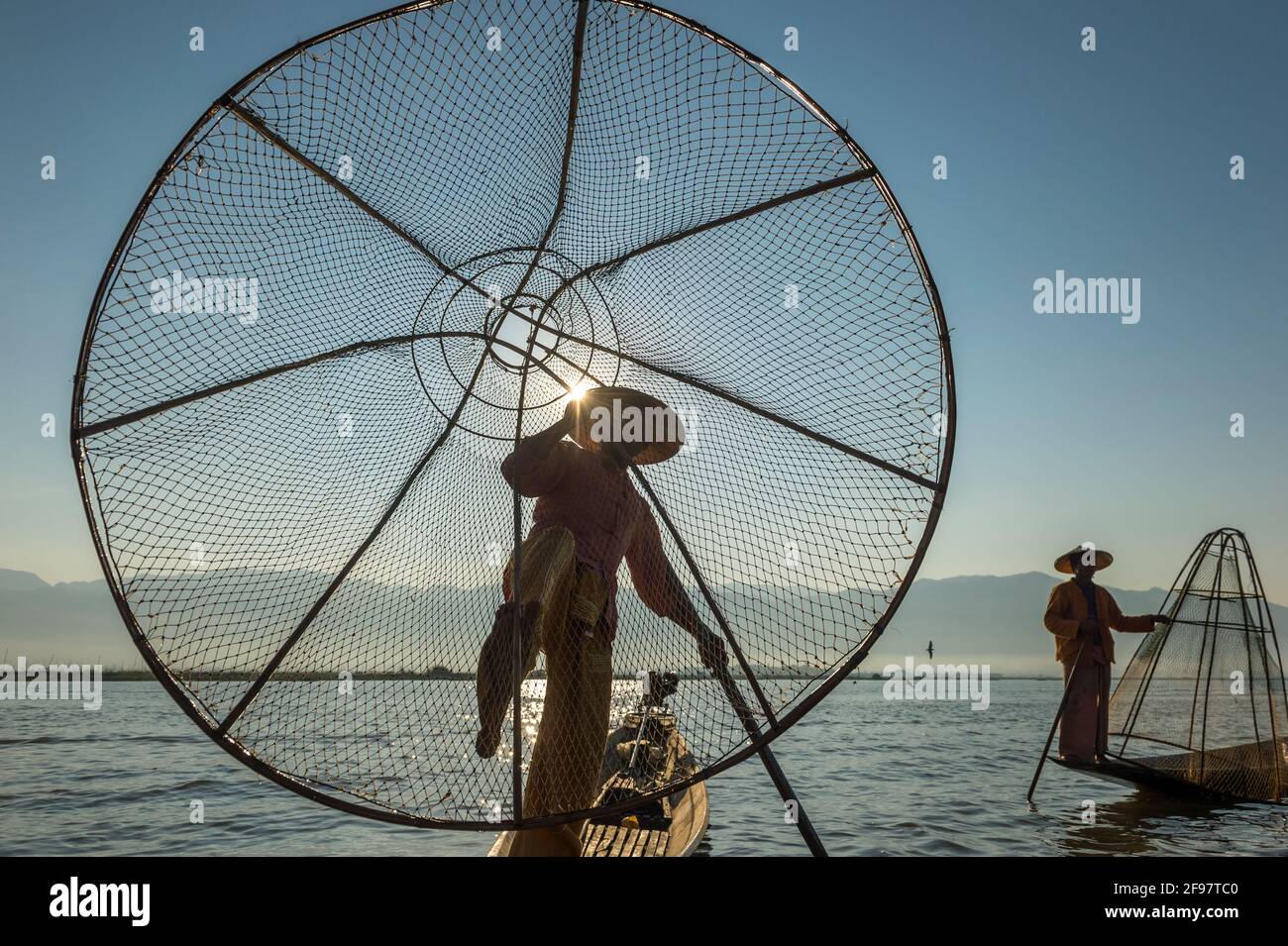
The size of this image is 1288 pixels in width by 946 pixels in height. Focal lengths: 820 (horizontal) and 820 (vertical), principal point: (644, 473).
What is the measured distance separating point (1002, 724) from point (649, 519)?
2523 centimetres

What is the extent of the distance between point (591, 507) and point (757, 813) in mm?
6345

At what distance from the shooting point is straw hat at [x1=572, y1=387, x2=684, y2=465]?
332 cm

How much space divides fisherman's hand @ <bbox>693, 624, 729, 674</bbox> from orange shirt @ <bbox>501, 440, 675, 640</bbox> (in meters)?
0.19

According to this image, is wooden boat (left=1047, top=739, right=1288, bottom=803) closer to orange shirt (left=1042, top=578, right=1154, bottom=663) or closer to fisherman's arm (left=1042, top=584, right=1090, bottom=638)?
orange shirt (left=1042, top=578, right=1154, bottom=663)

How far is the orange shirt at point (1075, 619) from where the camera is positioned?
805 centimetres

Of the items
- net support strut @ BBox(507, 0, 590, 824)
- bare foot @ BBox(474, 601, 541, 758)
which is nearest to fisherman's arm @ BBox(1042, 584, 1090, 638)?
net support strut @ BBox(507, 0, 590, 824)

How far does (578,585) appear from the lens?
3160 mm

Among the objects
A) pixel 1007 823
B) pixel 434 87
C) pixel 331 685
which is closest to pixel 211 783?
pixel 331 685

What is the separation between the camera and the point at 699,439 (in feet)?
11.8

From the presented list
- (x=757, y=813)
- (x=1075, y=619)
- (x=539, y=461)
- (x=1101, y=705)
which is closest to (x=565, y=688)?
(x=539, y=461)

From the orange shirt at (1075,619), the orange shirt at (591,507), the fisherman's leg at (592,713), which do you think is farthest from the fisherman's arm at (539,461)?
the orange shirt at (1075,619)

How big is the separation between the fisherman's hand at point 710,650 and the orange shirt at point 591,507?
0.19 m

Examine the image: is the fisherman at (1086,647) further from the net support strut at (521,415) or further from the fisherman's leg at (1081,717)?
the net support strut at (521,415)
